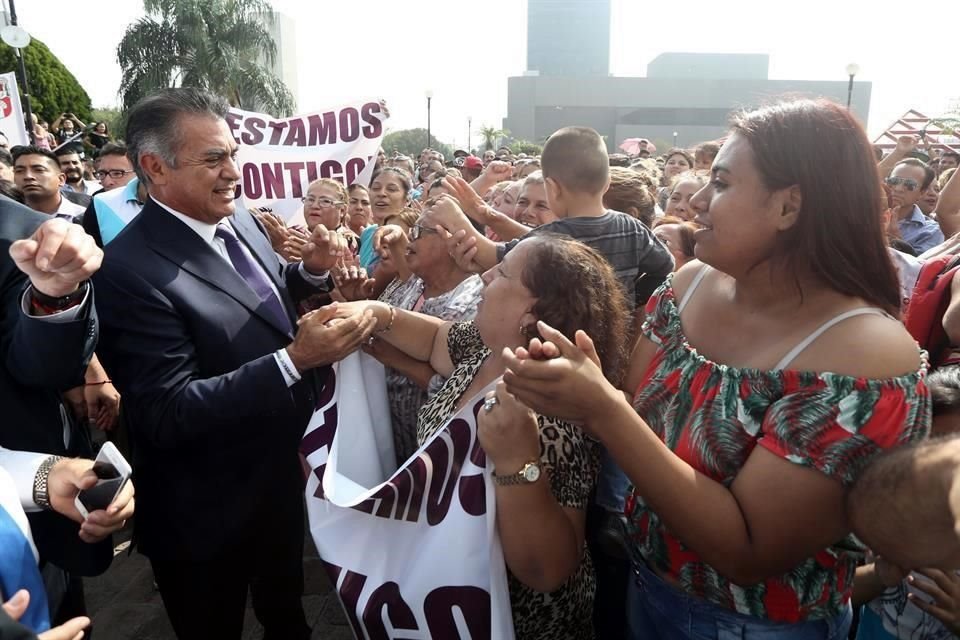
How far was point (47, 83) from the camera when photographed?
2412 cm

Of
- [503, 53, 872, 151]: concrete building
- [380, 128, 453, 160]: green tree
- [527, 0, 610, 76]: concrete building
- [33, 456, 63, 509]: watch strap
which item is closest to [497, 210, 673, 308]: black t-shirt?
[33, 456, 63, 509]: watch strap

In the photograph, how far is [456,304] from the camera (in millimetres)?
2742

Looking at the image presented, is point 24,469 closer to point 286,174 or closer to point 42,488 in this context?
point 42,488

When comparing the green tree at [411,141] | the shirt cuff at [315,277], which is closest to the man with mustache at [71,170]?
the shirt cuff at [315,277]

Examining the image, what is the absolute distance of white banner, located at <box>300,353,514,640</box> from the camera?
1.56 metres

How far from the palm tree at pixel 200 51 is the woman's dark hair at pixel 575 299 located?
2523 cm

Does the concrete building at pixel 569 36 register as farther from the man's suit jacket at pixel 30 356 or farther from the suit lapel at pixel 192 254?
the man's suit jacket at pixel 30 356

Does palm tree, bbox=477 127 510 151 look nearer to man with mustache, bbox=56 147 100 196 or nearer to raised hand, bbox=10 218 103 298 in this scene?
man with mustache, bbox=56 147 100 196

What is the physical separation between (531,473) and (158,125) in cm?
176

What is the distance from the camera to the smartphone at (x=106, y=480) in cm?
151

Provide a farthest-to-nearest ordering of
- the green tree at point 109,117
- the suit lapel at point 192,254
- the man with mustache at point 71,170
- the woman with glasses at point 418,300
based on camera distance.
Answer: the green tree at point 109,117 → the man with mustache at point 71,170 → the woman with glasses at point 418,300 → the suit lapel at point 192,254

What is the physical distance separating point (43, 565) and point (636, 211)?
3.22 metres

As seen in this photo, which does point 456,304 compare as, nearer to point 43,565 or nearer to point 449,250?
point 449,250

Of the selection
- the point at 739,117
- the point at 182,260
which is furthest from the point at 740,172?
the point at 182,260
